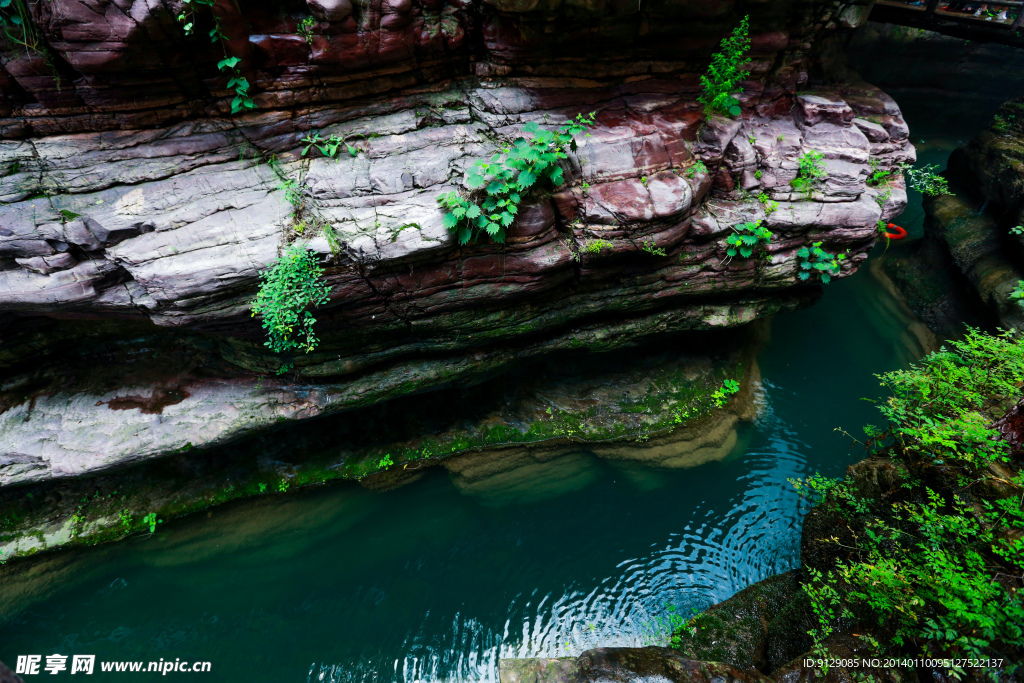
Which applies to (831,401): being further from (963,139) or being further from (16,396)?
(16,396)

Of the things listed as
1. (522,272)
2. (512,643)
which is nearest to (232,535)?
(512,643)

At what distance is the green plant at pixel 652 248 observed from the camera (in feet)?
20.4

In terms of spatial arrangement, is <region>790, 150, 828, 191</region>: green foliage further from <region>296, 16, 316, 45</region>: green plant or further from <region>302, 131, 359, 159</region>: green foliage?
<region>296, 16, 316, 45</region>: green plant

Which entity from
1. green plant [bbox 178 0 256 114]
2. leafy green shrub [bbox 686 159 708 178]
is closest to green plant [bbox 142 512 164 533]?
green plant [bbox 178 0 256 114]

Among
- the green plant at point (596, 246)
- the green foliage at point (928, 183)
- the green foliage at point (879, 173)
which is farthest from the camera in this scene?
the green foliage at point (928, 183)

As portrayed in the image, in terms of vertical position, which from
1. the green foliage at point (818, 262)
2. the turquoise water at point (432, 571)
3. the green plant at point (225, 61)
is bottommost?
the turquoise water at point (432, 571)

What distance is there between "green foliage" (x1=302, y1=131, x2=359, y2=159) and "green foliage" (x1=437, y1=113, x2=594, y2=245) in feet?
4.76

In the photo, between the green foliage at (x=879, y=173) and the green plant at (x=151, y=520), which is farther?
the green foliage at (x=879, y=173)

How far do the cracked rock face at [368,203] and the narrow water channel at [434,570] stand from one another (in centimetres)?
205

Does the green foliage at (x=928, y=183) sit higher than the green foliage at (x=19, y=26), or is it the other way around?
the green foliage at (x=19, y=26)

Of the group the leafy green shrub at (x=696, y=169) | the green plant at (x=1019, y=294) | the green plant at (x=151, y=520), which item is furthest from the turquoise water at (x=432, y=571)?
the leafy green shrub at (x=696, y=169)

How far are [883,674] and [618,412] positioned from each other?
4801 mm

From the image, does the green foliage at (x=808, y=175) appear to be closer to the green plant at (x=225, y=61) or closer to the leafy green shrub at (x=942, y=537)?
the leafy green shrub at (x=942, y=537)

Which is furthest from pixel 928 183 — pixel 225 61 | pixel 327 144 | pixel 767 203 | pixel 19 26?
pixel 19 26
